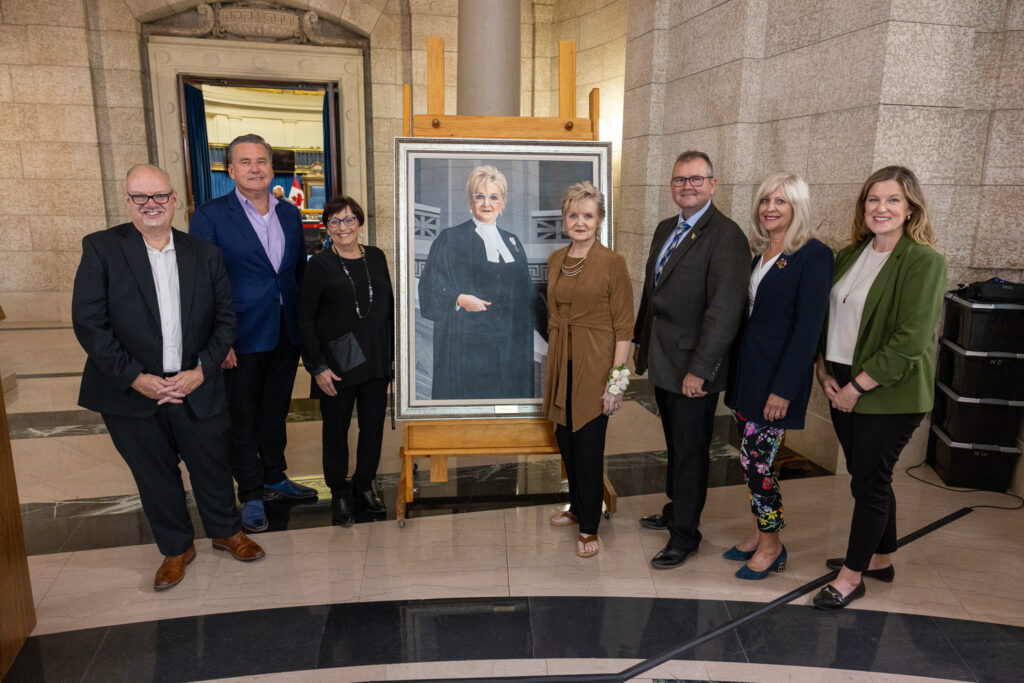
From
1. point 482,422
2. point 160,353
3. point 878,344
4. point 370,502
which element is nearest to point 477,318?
point 482,422

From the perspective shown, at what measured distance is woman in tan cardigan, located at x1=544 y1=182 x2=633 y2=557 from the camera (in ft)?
9.46

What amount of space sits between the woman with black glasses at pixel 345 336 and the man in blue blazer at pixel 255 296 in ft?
0.79

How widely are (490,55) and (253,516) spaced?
3607 mm

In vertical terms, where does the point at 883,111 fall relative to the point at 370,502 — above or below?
above

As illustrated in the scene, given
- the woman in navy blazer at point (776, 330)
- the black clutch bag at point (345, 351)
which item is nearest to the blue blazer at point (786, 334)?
the woman in navy blazer at point (776, 330)

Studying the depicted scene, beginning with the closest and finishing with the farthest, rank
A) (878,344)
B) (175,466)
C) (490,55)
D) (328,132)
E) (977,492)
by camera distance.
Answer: (878,344) < (175,466) < (977,492) < (490,55) < (328,132)

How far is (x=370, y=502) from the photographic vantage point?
3.57m

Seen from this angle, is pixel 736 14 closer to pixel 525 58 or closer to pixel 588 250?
pixel 588 250

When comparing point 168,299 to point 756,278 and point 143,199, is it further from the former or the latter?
point 756,278

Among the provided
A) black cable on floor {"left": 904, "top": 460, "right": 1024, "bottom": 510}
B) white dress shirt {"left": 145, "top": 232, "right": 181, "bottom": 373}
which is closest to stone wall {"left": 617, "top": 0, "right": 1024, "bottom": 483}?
black cable on floor {"left": 904, "top": 460, "right": 1024, "bottom": 510}

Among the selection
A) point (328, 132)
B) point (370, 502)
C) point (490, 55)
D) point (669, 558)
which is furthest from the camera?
point (328, 132)

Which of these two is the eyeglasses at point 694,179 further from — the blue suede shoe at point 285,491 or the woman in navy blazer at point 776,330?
the blue suede shoe at point 285,491

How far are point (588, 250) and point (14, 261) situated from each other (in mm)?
8142

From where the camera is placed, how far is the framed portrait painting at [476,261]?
3246 millimetres
